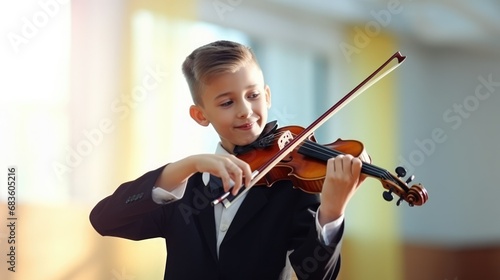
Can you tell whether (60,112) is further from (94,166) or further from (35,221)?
(35,221)

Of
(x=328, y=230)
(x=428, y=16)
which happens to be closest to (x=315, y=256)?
(x=328, y=230)

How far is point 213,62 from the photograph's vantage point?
1188mm

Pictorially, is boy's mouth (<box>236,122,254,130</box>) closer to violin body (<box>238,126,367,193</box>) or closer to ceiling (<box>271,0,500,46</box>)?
violin body (<box>238,126,367,193</box>)

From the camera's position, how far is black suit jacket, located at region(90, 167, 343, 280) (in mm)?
1136

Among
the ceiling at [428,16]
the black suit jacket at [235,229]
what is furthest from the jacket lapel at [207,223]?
the ceiling at [428,16]

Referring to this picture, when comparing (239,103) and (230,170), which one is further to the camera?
(239,103)

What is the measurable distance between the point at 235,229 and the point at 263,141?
15 centimetres

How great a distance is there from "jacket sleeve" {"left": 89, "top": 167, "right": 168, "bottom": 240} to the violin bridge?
19cm

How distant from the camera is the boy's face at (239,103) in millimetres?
1163

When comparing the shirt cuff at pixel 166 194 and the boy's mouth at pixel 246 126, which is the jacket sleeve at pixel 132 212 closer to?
the shirt cuff at pixel 166 194

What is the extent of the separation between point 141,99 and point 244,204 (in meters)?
0.93

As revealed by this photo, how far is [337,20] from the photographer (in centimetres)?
241

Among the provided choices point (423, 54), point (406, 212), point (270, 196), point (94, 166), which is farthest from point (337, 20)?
point (270, 196)

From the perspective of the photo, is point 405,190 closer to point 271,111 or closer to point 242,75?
point 242,75
